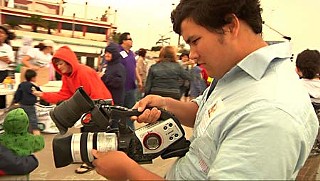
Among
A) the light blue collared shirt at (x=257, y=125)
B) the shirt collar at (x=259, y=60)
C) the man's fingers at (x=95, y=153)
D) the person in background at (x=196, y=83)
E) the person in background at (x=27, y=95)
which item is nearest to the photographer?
the light blue collared shirt at (x=257, y=125)

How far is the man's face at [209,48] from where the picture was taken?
83 cm

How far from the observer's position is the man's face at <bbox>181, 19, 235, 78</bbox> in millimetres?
829

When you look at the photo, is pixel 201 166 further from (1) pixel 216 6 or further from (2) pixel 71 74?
(2) pixel 71 74

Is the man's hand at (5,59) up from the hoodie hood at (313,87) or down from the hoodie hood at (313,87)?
down

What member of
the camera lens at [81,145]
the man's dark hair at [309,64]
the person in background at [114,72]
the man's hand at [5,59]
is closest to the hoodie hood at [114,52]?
the person in background at [114,72]

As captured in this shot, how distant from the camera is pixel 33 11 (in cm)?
1748

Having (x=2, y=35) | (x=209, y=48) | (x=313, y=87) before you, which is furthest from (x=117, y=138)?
(x=2, y=35)

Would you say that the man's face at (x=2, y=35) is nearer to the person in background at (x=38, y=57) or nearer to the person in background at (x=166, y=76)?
the person in background at (x=38, y=57)

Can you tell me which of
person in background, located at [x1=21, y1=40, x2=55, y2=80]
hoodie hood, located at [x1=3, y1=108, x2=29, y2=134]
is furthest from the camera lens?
person in background, located at [x1=21, y1=40, x2=55, y2=80]

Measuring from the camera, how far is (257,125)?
2.19 ft

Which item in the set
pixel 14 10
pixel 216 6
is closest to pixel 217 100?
pixel 216 6

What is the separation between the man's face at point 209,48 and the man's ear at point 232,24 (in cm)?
1

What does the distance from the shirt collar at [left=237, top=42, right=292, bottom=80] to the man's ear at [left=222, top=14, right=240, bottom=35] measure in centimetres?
7

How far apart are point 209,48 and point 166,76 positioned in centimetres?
322
